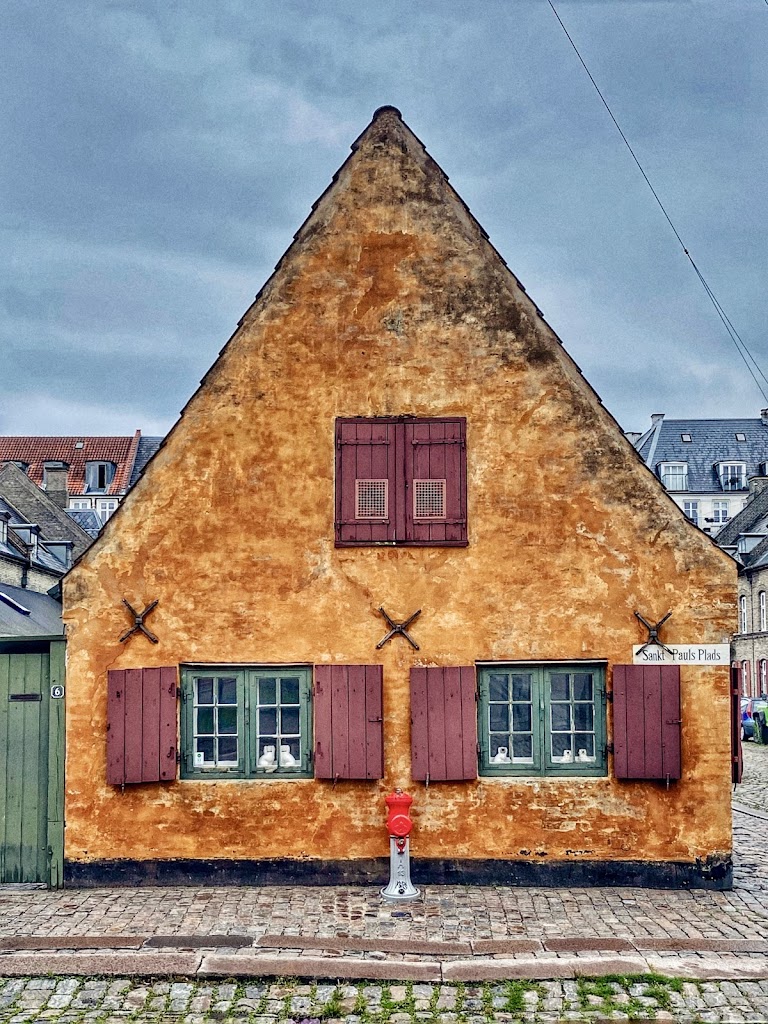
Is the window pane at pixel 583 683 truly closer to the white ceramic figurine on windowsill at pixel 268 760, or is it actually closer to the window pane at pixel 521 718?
the window pane at pixel 521 718

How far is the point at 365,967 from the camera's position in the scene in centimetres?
691

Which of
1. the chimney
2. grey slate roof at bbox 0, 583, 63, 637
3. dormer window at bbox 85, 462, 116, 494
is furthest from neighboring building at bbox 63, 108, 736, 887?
dormer window at bbox 85, 462, 116, 494

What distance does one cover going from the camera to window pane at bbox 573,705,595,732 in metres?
9.37

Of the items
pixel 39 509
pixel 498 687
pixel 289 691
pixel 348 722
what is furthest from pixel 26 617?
pixel 39 509

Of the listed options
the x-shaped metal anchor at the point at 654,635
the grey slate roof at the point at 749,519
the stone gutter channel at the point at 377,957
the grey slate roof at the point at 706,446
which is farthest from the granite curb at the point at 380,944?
the grey slate roof at the point at 706,446

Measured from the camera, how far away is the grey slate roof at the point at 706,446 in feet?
203

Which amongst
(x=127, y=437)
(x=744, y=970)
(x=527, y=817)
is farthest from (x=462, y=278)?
(x=127, y=437)

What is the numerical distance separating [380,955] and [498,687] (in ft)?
9.98

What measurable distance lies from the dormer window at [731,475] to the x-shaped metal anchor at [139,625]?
2280 inches

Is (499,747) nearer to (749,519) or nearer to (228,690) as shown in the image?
(228,690)

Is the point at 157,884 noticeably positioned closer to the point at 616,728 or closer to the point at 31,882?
the point at 31,882

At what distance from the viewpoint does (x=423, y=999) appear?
6.53 m

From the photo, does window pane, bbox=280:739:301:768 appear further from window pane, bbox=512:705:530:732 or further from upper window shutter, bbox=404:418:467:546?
upper window shutter, bbox=404:418:467:546

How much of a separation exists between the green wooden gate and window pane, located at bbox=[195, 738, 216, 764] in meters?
1.36
